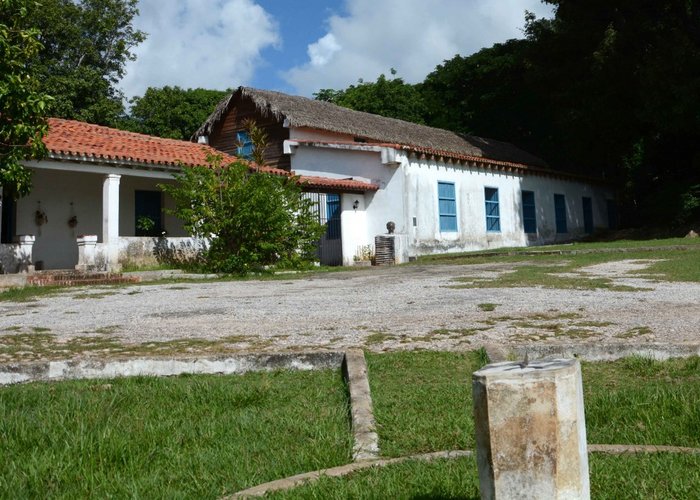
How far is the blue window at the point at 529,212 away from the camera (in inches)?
1062

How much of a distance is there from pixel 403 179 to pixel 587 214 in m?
12.9

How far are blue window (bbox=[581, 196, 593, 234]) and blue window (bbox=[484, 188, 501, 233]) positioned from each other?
268 inches

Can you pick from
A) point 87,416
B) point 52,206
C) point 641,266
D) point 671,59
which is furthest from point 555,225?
point 87,416

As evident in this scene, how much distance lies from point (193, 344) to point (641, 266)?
1019cm

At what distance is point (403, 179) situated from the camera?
2116 centimetres

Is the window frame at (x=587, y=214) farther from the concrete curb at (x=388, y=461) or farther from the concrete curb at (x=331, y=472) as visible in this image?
the concrete curb at (x=331, y=472)

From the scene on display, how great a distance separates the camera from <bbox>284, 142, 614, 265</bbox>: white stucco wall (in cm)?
2116

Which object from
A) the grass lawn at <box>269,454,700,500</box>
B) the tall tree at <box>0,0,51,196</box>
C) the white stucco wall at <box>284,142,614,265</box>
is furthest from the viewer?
the white stucco wall at <box>284,142,614,265</box>

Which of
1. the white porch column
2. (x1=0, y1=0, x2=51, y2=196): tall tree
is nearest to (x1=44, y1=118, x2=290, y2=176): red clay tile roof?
the white porch column

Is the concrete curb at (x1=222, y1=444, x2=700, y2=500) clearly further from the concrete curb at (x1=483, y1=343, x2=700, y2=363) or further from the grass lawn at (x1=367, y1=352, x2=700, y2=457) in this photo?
the concrete curb at (x1=483, y1=343, x2=700, y2=363)

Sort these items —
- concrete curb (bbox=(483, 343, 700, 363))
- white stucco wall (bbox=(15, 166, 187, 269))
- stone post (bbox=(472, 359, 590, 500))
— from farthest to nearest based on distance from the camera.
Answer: white stucco wall (bbox=(15, 166, 187, 269)), concrete curb (bbox=(483, 343, 700, 363)), stone post (bbox=(472, 359, 590, 500))

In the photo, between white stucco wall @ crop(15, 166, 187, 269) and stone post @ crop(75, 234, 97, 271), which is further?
white stucco wall @ crop(15, 166, 187, 269)

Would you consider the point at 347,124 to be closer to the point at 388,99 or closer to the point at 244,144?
the point at 244,144

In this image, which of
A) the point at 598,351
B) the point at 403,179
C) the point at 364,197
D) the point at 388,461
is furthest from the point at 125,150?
the point at 388,461
